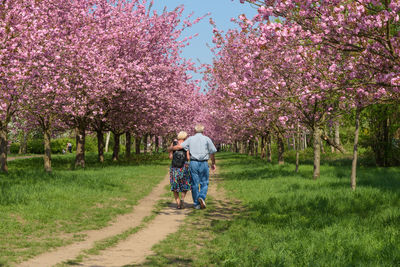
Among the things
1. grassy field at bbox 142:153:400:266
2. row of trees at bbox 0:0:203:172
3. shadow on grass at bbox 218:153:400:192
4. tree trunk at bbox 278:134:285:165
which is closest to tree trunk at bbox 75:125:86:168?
row of trees at bbox 0:0:203:172

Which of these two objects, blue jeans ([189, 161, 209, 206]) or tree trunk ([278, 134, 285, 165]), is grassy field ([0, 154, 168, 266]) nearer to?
blue jeans ([189, 161, 209, 206])

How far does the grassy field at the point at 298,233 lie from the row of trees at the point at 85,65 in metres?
9.11

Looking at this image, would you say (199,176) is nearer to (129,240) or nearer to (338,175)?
(129,240)

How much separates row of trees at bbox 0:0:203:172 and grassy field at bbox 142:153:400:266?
9.11 metres

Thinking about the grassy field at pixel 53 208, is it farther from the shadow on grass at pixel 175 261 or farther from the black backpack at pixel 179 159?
the shadow on grass at pixel 175 261

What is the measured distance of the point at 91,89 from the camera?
2230 centimetres

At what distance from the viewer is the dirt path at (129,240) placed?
22.3 feet

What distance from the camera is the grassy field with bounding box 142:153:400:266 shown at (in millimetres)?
6320

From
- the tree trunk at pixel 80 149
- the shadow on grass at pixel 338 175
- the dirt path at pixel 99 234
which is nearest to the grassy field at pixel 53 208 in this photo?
the dirt path at pixel 99 234

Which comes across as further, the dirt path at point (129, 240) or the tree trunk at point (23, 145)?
the tree trunk at point (23, 145)

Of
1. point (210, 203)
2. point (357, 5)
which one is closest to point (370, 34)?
point (357, 5)

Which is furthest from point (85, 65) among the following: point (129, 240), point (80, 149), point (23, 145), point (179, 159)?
point (23, 145)

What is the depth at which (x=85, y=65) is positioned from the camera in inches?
830

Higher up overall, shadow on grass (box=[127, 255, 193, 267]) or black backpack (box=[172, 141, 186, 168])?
black backpack (box=[172, 141, 186, 168])
